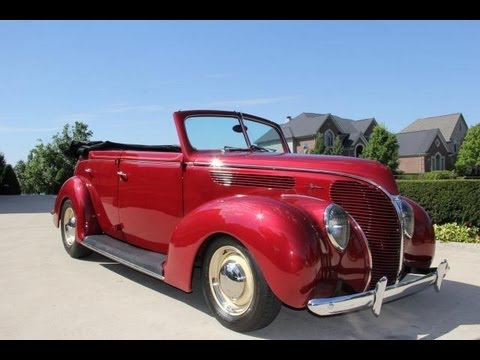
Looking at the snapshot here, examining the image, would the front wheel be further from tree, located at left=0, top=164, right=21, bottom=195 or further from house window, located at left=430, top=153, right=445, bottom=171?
house window, located at left=430, top=153, right=445, bottom=171

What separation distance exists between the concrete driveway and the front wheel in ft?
0.44

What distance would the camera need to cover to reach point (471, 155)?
48.4 m

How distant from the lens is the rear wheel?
562 centimetres

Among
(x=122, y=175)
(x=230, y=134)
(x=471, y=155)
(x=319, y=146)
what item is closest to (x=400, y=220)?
(x=230, y=134)

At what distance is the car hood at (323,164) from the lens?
3396mm

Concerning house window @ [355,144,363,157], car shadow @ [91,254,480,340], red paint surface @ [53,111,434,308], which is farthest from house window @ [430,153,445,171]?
red paint surface @ [53,111,434,308]

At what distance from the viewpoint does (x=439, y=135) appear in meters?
50.6

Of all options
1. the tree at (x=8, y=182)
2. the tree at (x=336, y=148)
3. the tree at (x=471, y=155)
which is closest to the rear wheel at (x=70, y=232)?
the tree at (x=8, y=182)

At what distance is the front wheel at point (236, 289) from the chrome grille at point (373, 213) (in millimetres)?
831

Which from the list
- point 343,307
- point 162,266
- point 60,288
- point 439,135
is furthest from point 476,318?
point 439,135

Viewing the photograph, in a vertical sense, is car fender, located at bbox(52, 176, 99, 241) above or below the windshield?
A: below

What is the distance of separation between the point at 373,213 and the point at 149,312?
199cm
